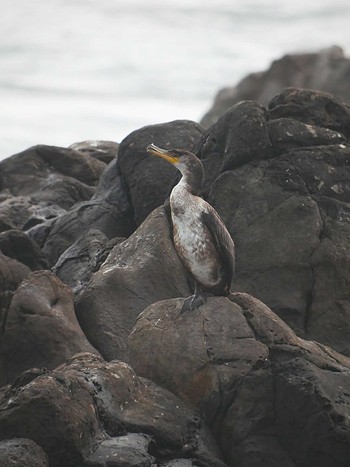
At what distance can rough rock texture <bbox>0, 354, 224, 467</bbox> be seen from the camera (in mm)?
11242

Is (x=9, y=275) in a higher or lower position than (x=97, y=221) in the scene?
higher

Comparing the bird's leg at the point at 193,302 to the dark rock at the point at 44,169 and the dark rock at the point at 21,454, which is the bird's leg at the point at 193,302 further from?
the dark rock at the point at 44,169

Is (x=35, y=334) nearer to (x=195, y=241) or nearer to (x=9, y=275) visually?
(x=9, y=275)

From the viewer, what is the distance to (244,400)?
12641 millimetres

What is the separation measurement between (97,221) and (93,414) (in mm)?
10112

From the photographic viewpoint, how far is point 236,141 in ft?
61.2

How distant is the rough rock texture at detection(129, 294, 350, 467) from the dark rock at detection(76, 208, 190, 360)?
8.21ft

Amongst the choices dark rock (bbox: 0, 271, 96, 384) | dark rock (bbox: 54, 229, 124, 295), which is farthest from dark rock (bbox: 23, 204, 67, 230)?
dark rock (bbox: 0, 271, 96, 384)

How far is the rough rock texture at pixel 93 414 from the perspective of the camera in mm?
11242

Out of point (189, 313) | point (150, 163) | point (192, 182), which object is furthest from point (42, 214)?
point (189, 313)

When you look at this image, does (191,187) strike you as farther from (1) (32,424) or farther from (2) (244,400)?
(1) (32,424)

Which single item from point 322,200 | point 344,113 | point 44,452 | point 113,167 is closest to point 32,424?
point 44,452

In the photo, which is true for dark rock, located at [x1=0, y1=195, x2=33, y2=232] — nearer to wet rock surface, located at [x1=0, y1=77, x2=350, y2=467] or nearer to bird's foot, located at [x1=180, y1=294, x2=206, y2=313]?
wet rock surface, located at [x1=0, y1=77, x2=350, y2=467]

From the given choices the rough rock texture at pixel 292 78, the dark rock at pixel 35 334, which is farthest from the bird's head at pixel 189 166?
the rough rock texture at pixel 292 78
